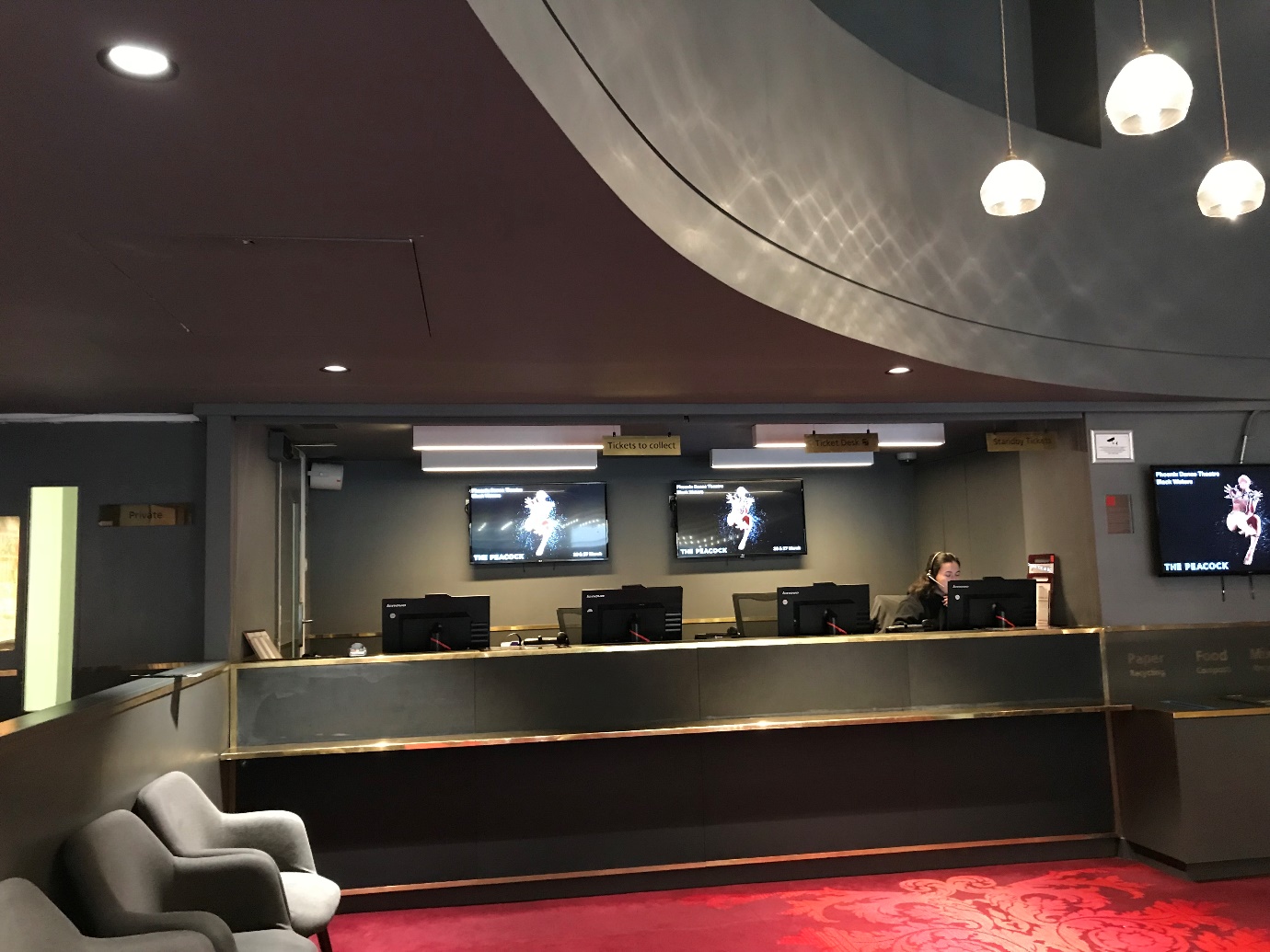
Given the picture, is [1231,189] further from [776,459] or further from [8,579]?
[8,579]

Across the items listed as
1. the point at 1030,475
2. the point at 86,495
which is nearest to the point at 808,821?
the point at 1030,475

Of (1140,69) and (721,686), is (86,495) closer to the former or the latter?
(721,686)

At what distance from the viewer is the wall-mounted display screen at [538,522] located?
7777mm

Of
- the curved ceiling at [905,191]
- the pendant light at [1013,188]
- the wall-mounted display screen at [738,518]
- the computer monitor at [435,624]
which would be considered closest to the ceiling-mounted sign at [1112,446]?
the curved ceiling at [905,191]

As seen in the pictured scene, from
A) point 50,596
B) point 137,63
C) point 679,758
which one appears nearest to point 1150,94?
point 137,63

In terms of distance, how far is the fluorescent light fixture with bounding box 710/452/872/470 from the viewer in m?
7.69

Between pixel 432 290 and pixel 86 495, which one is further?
pixel 86 495

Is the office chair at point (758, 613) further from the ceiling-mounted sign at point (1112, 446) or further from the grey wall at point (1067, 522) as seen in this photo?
the ceiling-mounted sign at point (1112, 446)

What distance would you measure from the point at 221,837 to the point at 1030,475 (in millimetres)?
5419

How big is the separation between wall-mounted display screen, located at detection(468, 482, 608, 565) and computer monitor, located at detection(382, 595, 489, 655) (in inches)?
89.2

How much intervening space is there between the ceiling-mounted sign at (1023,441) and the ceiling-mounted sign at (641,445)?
2115mm

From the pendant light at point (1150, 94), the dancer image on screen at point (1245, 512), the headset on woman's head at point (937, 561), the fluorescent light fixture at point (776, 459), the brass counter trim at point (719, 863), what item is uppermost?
the pendant light at point (1150, 94)

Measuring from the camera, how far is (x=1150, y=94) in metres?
2.96

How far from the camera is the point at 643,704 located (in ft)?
17.4
